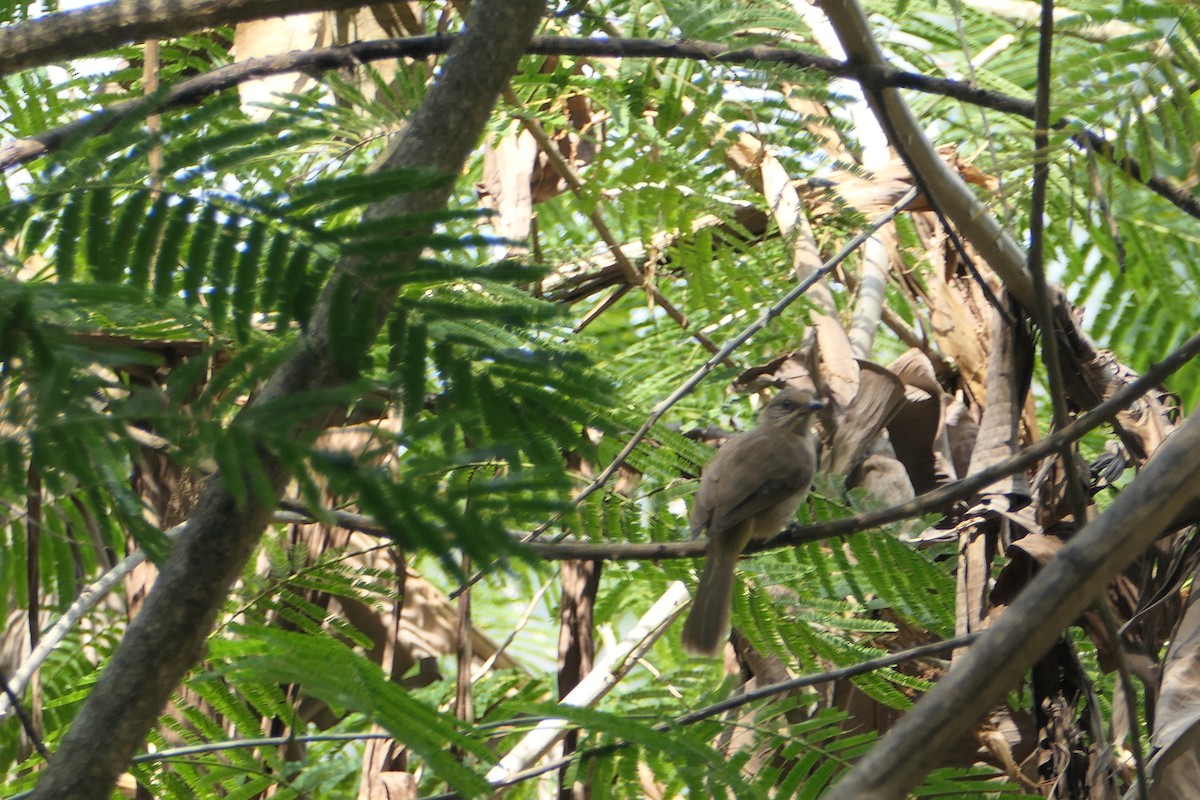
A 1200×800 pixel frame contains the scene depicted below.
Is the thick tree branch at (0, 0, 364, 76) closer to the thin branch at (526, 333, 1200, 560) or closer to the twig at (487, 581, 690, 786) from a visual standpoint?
the thin branch at (526, 333, 1200, 560)

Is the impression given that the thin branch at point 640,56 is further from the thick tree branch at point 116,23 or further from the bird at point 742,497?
the bird at point 742,497

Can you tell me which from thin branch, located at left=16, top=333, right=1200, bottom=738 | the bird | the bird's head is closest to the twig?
the bird

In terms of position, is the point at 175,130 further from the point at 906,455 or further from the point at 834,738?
the point at 906,455

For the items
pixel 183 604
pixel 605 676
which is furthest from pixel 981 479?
pixel 605 676

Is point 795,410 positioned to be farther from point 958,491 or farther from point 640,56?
point 958,491

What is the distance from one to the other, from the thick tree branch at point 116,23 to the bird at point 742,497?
6.55 ft

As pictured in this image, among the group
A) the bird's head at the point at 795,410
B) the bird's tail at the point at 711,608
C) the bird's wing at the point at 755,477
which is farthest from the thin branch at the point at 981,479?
the bird's head at the point at 795,410

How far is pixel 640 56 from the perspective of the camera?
3283mm

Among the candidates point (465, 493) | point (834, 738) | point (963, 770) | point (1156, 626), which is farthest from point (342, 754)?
point (465, 493)

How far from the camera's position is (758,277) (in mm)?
5273

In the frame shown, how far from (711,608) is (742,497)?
0.54 metres

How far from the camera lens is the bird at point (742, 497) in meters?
3.93

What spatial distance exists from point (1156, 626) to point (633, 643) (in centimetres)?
226

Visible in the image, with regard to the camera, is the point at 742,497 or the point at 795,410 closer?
the point at 742,497
